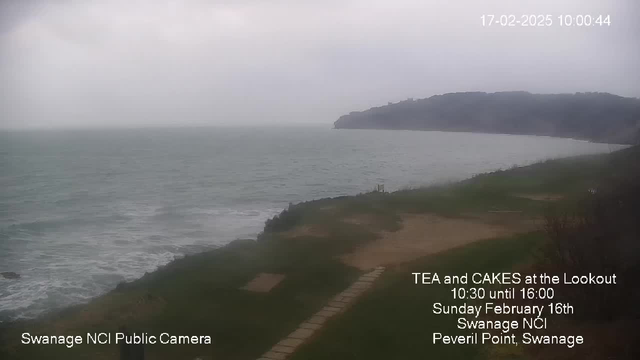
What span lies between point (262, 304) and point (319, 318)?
1.26 metres

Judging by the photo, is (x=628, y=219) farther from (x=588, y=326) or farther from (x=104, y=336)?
(x=104, y=336)

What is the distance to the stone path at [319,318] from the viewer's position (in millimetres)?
6266

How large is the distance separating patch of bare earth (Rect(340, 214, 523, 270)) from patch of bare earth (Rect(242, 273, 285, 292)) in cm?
186

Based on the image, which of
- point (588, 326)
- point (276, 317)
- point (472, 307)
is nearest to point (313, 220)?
point (276, 317)

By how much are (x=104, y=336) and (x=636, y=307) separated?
6.89 meters

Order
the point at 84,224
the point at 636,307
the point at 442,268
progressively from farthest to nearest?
the point at 84,224 → the point at 442,268 → the point at 636,307

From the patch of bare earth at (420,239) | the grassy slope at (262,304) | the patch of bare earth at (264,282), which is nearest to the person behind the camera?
the grassy slope at (262,304)

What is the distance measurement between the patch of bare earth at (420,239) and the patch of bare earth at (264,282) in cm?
186

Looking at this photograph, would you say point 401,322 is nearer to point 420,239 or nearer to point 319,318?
point 319,318

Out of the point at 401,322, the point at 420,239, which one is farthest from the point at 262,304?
the point at 420,239

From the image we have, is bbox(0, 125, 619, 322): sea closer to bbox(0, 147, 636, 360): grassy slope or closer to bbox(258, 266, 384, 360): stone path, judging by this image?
bbox(0, 147, 636, 360): grassy slope

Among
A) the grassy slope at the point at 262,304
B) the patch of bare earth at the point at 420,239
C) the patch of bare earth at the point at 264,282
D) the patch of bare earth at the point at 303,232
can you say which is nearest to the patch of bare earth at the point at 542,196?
the patch of bare earth at the point at 420,239

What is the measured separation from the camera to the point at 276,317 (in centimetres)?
751

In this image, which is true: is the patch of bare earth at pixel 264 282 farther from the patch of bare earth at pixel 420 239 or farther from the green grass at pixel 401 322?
the green grass at pixel 401 322
